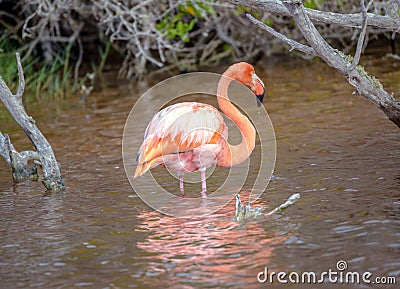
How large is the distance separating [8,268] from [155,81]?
6.37 meters

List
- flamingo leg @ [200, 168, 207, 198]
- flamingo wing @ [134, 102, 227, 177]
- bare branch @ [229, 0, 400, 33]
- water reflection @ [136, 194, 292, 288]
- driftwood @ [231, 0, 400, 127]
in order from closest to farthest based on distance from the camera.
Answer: water reflection @ [136, 194, 292, 288] < driftwood @ [231, 0, 400, 127] < bare branch @ [229, 0, 400, 33] < flamingo wing @ [134, 102, 227, 177] < flamingo leg @ [200, 168, 207, 198]

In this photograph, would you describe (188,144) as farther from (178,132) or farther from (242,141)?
(242,141)

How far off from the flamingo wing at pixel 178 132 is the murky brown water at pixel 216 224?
336 mm

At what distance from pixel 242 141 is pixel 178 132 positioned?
1.84 feet

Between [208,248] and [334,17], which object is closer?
[208,248]

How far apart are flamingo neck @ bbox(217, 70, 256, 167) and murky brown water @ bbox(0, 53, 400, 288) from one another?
293 millimetres

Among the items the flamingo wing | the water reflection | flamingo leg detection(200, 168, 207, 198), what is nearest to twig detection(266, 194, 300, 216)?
the water reflection

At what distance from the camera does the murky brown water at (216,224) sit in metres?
3.54

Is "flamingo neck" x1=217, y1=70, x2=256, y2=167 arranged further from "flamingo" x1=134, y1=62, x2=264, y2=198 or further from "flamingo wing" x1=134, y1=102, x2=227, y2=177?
"flamingo wing" x1=134, y1=102, x2=227, y2=177

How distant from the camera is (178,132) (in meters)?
4.86

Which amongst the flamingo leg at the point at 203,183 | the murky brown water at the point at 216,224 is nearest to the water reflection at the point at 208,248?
the murky brown water at the point at 216,224

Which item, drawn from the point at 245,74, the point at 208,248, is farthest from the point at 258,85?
the point at 208,248

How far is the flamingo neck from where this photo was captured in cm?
504

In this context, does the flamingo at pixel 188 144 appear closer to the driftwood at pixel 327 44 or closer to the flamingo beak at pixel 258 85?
the flamingo beak at pixel 258 85
